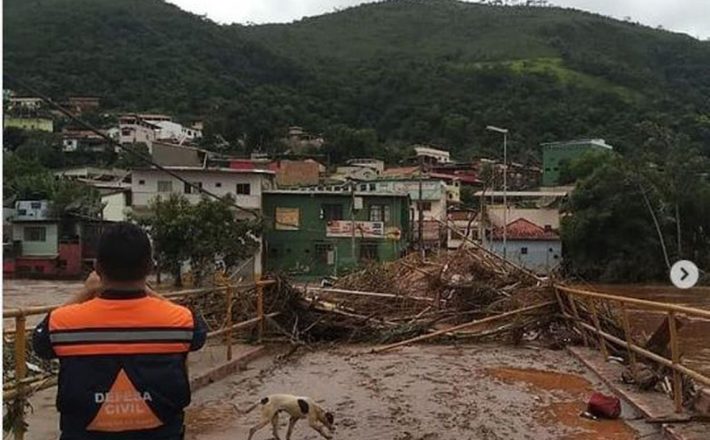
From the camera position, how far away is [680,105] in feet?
401

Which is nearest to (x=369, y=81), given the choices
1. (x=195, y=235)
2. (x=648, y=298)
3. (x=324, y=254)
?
(x=324, y=254)

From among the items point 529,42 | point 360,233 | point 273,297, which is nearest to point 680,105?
point 529,42

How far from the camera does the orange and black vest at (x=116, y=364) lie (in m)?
2.71

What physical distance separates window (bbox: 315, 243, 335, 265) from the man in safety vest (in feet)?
156

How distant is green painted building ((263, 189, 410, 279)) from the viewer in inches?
1972

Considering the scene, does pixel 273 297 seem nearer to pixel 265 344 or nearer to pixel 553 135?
pixel 265 344

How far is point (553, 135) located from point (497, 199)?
120 ft

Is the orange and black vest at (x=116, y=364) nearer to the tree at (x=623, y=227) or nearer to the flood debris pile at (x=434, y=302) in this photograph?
the flood debris pile at (x=434, y=302)

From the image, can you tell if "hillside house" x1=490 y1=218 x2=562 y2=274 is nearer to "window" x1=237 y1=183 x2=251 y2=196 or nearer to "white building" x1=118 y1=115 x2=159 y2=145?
"window" x1=237 y1=183 x2=251 y2=196

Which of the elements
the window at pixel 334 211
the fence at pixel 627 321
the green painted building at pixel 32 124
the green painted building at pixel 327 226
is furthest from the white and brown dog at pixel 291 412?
the green painted building at pixel 32 124

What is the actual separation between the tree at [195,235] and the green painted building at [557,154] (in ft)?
176

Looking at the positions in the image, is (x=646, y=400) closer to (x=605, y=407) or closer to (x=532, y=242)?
(x=605, y=407)

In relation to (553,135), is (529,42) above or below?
above

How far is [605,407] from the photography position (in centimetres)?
787
